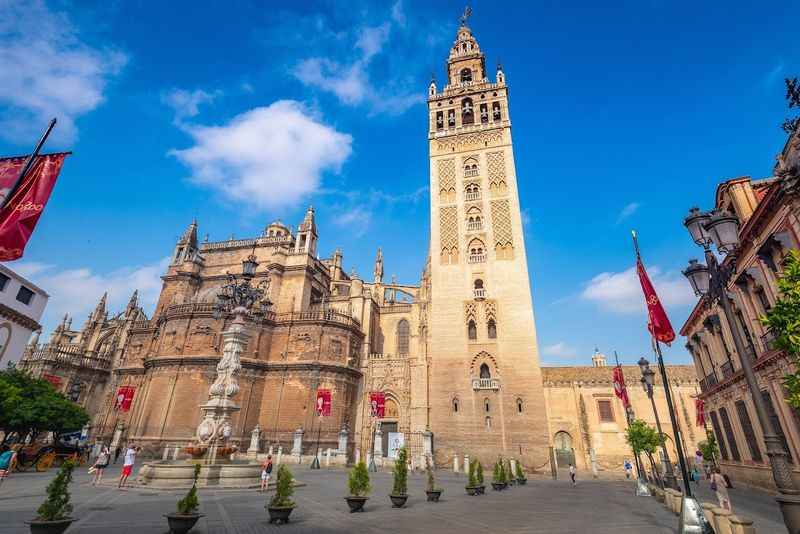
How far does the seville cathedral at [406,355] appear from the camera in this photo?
26625 mm

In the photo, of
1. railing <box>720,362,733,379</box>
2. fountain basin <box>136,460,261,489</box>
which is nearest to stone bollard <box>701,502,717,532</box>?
fountain basin <box>136,460,261,489</box>

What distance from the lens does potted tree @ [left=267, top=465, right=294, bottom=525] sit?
764cm

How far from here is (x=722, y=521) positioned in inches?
259

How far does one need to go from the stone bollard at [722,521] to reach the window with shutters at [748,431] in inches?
544

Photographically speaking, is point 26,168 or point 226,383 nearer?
point 26,168

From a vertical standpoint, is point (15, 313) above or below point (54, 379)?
above

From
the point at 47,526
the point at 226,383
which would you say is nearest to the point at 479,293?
the point at 226,383

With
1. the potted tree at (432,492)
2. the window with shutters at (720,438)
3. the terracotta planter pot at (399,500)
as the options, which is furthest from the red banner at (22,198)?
the window with shutters at (720,438)

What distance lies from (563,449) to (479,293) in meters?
18.7

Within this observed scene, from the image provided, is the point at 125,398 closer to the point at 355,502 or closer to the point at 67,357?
Result: the point at 67,357

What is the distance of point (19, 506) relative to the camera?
8.95 meters

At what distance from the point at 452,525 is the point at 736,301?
52.3 feet

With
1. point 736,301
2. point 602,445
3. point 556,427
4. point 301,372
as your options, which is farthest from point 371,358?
point 736,301

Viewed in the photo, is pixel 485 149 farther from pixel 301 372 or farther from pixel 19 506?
pixel 19 506
